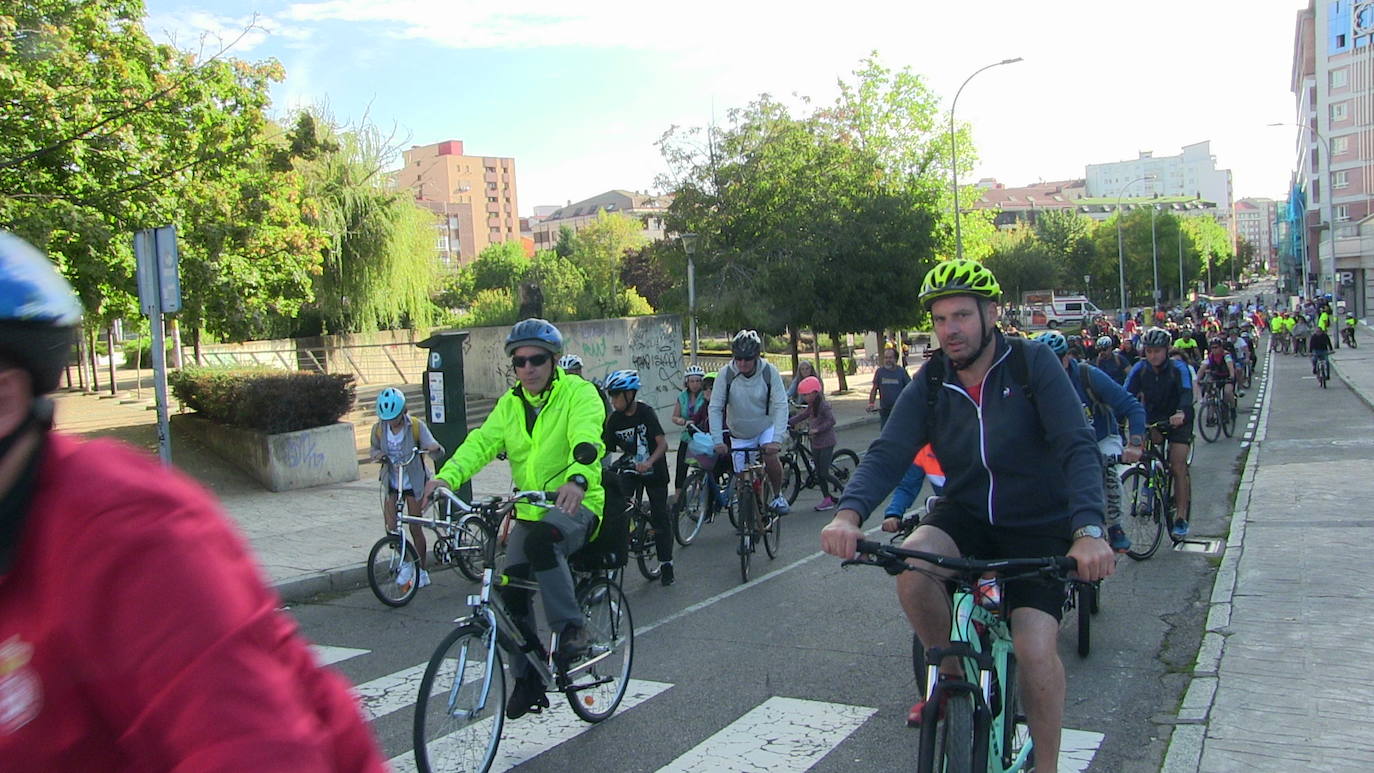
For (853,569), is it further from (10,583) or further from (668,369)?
(668,369)

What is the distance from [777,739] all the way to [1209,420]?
15.5 m

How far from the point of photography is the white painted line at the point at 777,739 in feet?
15.9

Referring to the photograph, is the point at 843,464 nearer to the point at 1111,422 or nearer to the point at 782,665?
the point at 1111,422

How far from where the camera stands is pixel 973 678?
11.2ft

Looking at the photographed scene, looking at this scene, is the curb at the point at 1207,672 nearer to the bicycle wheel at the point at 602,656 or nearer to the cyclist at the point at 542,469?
the bicycle wheel at the point at 602,656

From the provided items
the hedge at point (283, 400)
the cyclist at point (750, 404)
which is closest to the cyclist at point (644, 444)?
the cyclist at point (750, 404)

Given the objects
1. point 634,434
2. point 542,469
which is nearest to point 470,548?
point 634,434

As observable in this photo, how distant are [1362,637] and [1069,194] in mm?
194132

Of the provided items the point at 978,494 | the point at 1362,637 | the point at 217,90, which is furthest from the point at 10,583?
the point at 217,90

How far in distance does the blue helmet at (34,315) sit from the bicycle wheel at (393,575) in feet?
23.7

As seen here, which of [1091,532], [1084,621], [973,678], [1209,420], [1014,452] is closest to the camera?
[973,678]

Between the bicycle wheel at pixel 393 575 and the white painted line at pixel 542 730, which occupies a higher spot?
the bicycle wheel at pixel 393 575

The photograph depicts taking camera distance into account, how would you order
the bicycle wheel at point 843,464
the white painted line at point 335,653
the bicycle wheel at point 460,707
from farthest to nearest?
the bicycle wheel at point 843,464
the white painted line at point 335,653
the bicycle wheel at point 460,707

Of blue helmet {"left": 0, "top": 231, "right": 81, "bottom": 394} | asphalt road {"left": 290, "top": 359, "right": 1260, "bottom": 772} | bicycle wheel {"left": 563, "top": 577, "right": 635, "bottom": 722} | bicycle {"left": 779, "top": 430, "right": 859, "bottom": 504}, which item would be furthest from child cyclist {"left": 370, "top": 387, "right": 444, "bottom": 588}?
blue helmet {"left": 0, "top": 231, "right": 81, "bottom": 394}
